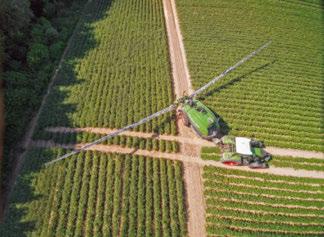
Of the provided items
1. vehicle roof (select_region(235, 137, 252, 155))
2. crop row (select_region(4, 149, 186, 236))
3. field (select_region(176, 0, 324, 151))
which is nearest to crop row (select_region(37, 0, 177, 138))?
crop row (select_region(4, 149, 186, 236))

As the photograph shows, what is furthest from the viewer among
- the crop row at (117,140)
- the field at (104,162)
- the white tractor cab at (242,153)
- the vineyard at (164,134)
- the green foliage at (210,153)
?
the green foliage at (210,153)

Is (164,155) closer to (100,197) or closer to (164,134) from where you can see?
(164,134)

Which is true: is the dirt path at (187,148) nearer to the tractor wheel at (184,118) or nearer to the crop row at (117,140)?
the tractor wheel at (184,118)

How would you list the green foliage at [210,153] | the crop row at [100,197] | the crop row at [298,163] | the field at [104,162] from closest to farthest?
the crop row at [100,197]
the field at [104,162]
the green foliage at [210,153]
the crop row at [298,163]

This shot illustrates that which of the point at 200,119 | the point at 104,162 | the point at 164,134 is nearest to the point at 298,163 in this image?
the point at 200,119

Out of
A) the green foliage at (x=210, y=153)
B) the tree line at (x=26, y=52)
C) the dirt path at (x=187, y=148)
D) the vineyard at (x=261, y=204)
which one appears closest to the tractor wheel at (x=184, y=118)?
the dirt path at (x=187, y=148)

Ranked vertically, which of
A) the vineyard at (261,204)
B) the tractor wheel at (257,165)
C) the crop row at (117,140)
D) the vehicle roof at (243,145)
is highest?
the crop row at (117,140)
